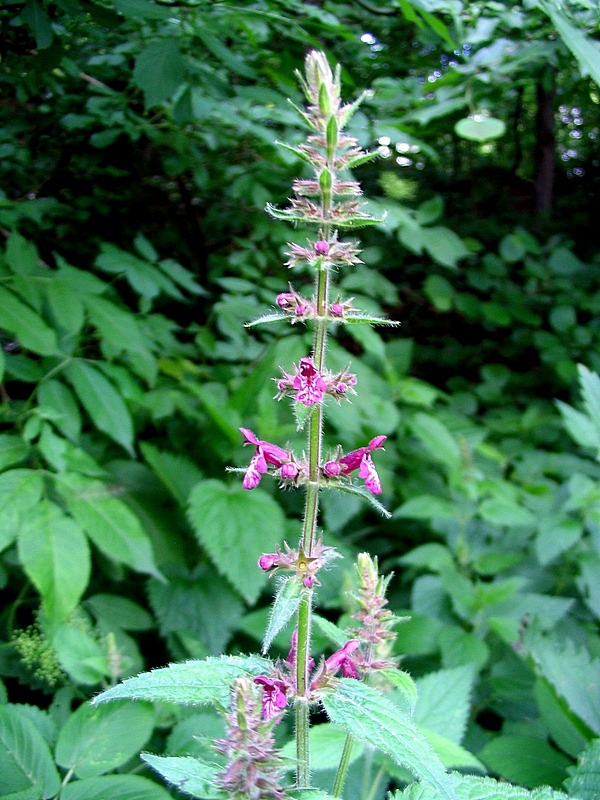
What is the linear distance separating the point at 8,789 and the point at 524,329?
434cm

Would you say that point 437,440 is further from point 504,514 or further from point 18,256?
point 18,256

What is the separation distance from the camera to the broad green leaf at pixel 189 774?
0.97 metres

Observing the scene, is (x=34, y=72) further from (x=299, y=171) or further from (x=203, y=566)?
(x=203, y=566)

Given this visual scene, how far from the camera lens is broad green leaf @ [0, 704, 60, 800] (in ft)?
4.25

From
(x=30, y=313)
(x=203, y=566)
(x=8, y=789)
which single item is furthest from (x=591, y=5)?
(x=8, y=789)

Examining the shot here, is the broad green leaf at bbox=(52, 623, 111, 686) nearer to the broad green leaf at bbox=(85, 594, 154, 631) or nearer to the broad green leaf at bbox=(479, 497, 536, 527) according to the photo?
the broad green leaf at bbox=(85, 594, 154, 631)

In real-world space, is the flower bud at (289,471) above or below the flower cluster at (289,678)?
above

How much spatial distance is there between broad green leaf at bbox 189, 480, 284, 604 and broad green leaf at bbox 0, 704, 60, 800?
84 centimetres

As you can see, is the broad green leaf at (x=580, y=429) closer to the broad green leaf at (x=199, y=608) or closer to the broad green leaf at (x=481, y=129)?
the broad green leaf at (x=481, y=129)

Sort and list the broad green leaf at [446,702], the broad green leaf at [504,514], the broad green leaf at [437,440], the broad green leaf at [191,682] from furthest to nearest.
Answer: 1. the broad green leaf at [437,440]
2. the broad green leaf at [504,514]
3. the broad green leaf at [446,702]
4. the broad green leaf at [191,682]

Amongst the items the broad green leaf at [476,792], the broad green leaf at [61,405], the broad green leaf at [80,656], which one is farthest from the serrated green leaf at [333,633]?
the broad green leaf at [61,405]

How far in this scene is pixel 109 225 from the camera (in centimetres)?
336

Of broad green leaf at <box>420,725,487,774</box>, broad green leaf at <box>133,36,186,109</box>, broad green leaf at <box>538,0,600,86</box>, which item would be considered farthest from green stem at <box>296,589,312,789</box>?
broad green leaf at <box>133,36,186,109</box>

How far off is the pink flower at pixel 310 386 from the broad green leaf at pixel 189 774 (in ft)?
2.11
